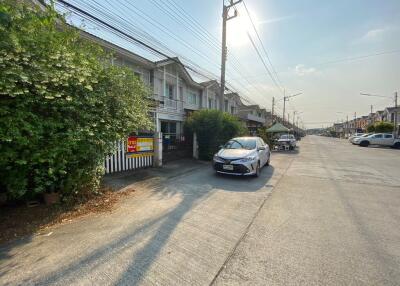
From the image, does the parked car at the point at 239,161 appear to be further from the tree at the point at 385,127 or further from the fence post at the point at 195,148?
the tree at the point at 385,127

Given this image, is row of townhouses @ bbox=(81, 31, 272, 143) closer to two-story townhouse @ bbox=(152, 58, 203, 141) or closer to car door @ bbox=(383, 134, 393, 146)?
two-story townhouse @ bbox=(152, 58, 203, 141)

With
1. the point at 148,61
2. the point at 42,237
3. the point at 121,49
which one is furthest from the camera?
the point at 148,61

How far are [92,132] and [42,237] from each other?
1947mm

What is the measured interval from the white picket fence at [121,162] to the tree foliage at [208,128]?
12.2 feet

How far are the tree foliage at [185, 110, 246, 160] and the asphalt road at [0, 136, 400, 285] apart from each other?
19.2 feet

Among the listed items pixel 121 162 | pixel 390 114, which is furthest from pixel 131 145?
pixel 390 114

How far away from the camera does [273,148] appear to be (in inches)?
834

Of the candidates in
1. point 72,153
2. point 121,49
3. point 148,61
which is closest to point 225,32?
point 148,61

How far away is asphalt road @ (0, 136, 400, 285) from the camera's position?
2.40 meters

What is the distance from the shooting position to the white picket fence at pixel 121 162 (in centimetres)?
711

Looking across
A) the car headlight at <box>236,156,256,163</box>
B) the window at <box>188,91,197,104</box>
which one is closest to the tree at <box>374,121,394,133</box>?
the window at <box>188,91,197,104</box>

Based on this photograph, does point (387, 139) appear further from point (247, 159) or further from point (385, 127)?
point (247, 159)

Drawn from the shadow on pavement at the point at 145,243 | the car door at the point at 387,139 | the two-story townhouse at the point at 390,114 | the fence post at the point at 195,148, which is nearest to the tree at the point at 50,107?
the shadow on pavement at the point at 145,243

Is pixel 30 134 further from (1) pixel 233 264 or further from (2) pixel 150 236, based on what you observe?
(1) pixel 233 264
